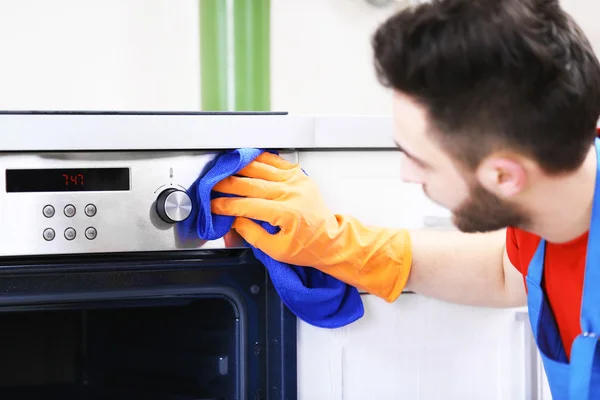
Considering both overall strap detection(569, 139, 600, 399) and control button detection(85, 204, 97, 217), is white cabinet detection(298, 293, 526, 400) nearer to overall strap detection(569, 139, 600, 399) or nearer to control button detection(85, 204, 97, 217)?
overall strap detection(569, 139, 600, 399)

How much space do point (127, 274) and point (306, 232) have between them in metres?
0.26

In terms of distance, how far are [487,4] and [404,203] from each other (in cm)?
43

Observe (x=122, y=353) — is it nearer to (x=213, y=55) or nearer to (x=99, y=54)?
(x=213, y=55)

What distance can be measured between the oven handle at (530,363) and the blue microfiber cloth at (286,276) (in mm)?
279

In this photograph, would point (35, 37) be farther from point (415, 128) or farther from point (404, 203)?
point (415, 128)

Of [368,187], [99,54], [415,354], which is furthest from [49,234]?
[99,54]

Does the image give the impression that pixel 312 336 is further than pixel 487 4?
Yes

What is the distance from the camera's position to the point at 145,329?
3.71 feet

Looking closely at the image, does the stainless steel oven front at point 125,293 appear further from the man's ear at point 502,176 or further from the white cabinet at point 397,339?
the man's ear at point 502,176

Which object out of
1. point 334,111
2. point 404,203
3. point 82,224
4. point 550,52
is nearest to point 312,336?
point 404,203

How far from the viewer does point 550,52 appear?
29.3 inches

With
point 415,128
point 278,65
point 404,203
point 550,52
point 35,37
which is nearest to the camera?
point 550,52

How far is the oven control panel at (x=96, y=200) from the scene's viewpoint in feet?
3.19

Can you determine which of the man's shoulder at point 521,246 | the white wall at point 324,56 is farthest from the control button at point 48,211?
the white wall at point 324,56
